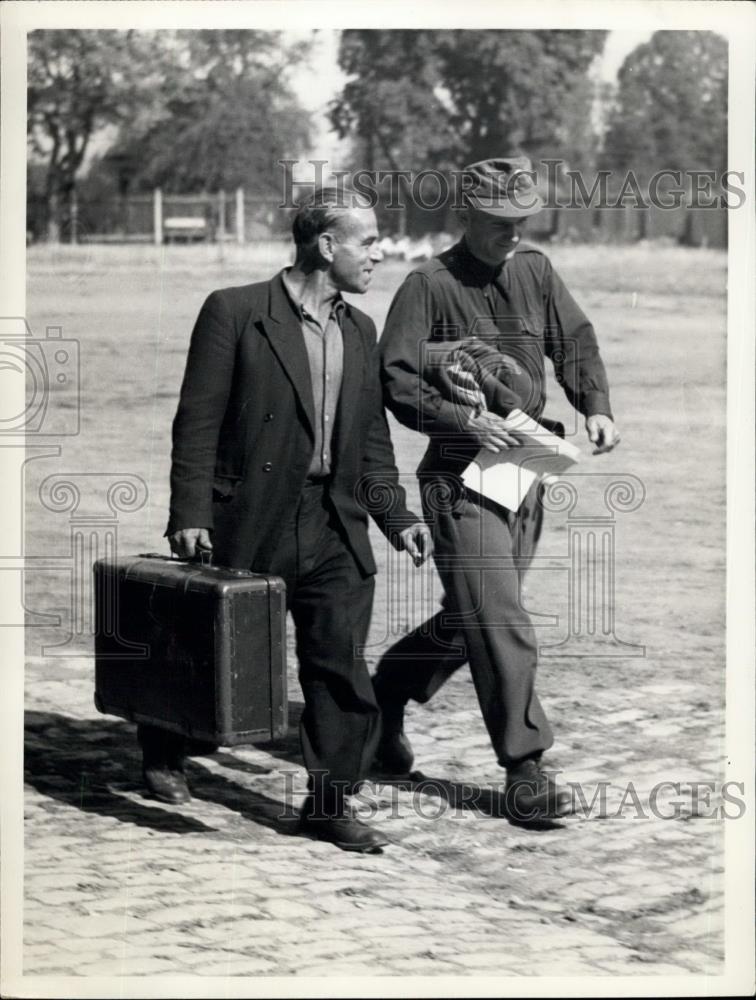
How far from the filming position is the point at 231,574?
7.15 meters

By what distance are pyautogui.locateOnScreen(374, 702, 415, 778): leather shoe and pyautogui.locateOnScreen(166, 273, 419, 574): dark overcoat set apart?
1002 mm

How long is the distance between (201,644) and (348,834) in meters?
1.00

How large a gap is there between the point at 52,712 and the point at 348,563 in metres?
1.95

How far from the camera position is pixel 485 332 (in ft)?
25.8

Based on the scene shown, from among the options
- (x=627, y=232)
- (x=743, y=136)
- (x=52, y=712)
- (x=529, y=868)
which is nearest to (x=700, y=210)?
(x=743, y=136)

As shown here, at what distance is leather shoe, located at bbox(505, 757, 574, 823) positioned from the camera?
7.82 m

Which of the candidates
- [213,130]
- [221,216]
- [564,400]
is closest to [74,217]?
[221,216]

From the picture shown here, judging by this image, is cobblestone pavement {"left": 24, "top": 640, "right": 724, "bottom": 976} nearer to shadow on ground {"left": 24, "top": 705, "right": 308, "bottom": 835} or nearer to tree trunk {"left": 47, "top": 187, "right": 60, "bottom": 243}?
shadow on ground {"left": 24, "top": 705, "right": 308, "bottom": 835}

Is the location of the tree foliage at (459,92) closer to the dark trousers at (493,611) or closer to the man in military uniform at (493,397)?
the man in military uniform at (493,397)

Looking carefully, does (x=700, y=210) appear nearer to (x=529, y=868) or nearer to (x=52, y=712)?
(x=529, y=868)

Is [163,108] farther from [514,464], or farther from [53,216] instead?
[514,464]

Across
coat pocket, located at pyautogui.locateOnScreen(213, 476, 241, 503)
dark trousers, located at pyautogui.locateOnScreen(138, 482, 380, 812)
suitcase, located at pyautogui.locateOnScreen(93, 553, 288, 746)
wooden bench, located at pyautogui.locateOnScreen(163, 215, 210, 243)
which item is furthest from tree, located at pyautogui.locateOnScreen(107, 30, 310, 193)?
suitcase, located at pyautogui.locateOnScreen(93, 553, 288, 746)

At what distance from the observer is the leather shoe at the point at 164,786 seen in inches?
312

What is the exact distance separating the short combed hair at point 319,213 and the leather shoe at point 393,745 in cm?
192
